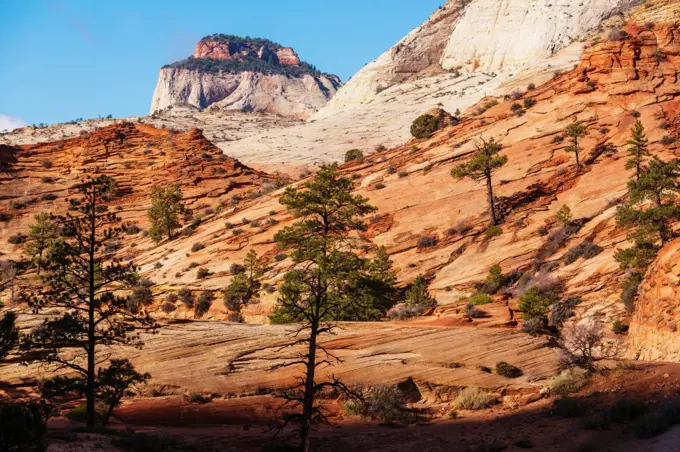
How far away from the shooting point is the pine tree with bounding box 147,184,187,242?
63219mm

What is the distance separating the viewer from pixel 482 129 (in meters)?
61.5

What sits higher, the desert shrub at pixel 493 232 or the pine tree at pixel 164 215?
the pine tree at pixel 164 215

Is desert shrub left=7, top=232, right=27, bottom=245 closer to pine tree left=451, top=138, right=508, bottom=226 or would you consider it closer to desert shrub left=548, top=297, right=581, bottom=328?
pine tree left=451, top=138, right=508, bottom=226

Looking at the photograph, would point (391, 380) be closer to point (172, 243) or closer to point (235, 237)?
point (235, 237)

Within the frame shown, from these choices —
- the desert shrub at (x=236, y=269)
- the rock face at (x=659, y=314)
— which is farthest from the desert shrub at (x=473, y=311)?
the desert shrub at (x=236, y=269)

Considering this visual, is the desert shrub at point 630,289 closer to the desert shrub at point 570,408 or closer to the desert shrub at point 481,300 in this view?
the desert shrub at point 481,300

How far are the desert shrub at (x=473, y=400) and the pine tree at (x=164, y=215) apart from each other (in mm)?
43625

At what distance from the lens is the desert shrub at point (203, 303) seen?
150 feet

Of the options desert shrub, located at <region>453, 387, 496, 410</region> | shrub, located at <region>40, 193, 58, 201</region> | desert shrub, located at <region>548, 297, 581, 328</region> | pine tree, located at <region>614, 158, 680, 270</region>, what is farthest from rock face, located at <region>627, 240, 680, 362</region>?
shrub, located at <region>40, 193, 58, 201</region>

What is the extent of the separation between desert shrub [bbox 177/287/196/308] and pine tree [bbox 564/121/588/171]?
32096mm

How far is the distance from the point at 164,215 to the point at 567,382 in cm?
4875

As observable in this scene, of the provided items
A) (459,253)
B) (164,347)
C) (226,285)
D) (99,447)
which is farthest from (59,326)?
(459,253)

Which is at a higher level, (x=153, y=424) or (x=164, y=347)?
(x=164, y=347)

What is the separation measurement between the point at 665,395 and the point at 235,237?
40.6 metres
